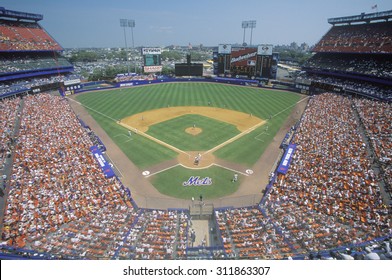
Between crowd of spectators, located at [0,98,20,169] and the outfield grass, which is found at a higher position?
crowd of spectators, located at [0,98,20,169]

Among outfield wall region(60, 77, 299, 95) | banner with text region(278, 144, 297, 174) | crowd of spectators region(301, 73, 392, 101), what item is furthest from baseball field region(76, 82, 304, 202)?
crowd of spectators region(301, 73, 392, 101)

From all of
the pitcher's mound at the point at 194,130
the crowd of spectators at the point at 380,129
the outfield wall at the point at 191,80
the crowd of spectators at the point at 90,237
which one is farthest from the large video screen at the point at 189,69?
the crowd of spectators at the point at 90,237

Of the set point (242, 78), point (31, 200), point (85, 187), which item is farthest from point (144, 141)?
point (242, 78)

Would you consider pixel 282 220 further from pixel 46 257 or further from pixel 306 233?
pixel 46 257

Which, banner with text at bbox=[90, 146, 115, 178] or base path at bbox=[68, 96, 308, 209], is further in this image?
banner with text at bbox=[90, 146, 115, 178]

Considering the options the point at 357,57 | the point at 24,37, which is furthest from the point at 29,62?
the point at 357,57

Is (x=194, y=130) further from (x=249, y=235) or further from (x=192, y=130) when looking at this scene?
(x=249, y=235)

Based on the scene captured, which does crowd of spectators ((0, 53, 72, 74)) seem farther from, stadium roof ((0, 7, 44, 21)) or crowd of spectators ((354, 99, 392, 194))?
crowd of spectators ((354, 99, 392, 194))
